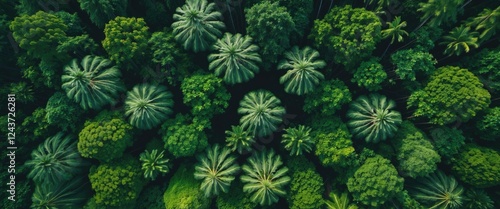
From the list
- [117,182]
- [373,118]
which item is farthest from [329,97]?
[117,182]

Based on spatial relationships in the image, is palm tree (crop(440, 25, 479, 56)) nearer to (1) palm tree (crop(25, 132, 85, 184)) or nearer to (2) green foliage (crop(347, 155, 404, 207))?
(2) green foliage (crop(347, 155, 404, 207))

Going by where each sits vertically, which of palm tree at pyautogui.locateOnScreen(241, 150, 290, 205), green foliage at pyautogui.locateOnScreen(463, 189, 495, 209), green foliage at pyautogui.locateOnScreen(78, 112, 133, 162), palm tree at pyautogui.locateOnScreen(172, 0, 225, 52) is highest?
palm tree at pyautogui.locateOnScreen(172, 0, 225, 52)

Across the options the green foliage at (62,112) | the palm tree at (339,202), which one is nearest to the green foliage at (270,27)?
the palm tree at (339,202)

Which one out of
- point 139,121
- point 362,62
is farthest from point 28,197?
point 362,62

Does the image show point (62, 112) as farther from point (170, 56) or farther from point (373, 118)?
point (373, 118)

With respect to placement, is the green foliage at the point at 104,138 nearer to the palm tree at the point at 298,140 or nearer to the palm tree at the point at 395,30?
the palm tree at the point at 298,140

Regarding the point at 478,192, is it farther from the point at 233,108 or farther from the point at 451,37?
the point at 233,108

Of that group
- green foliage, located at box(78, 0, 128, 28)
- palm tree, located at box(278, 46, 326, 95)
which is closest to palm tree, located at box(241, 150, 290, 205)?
palm tree, located at box(278, 46, 326, 95)
